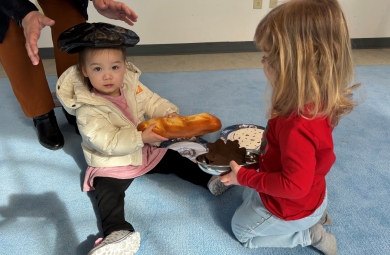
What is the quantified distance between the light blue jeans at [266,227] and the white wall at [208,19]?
168 cm

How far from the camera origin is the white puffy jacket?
91 centimetres

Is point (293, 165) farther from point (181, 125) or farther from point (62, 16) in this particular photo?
point (62, 16)

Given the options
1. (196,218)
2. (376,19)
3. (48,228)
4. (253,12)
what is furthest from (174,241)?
(376,19)

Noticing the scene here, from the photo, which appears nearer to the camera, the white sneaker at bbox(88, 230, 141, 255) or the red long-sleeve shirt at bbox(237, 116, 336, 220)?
the red long-sleeve shirt at bbox(237, 116, 336, 220)

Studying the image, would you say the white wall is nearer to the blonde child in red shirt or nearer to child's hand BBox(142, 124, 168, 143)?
child's hand BBox(142, 124, 168, 143)

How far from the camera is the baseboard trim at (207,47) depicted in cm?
Answer: 233

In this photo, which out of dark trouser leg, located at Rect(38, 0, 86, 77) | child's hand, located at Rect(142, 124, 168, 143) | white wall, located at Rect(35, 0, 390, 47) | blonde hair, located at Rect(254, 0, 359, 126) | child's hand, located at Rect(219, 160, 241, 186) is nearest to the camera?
blonde hair, located at Rect(254, 0, 359, 126)

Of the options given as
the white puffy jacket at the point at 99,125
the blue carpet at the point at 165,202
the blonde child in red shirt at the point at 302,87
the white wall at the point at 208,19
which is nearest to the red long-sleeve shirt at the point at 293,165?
the blonde child in red shirt at the point at 302,87

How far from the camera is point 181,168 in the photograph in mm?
1049

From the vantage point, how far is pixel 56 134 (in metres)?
1.25

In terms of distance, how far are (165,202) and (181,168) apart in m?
0.13

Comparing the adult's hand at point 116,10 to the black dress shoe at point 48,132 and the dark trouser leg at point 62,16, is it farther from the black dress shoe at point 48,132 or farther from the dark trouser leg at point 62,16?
the black dress shoe at point 48,132

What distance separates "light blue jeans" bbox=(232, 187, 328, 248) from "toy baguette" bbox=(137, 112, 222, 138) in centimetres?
31

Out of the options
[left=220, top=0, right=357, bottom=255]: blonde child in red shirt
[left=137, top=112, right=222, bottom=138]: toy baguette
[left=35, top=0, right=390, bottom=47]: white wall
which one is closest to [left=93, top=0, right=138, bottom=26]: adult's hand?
[left=137, top=112, right=222, bottom=138]: toy baguette
